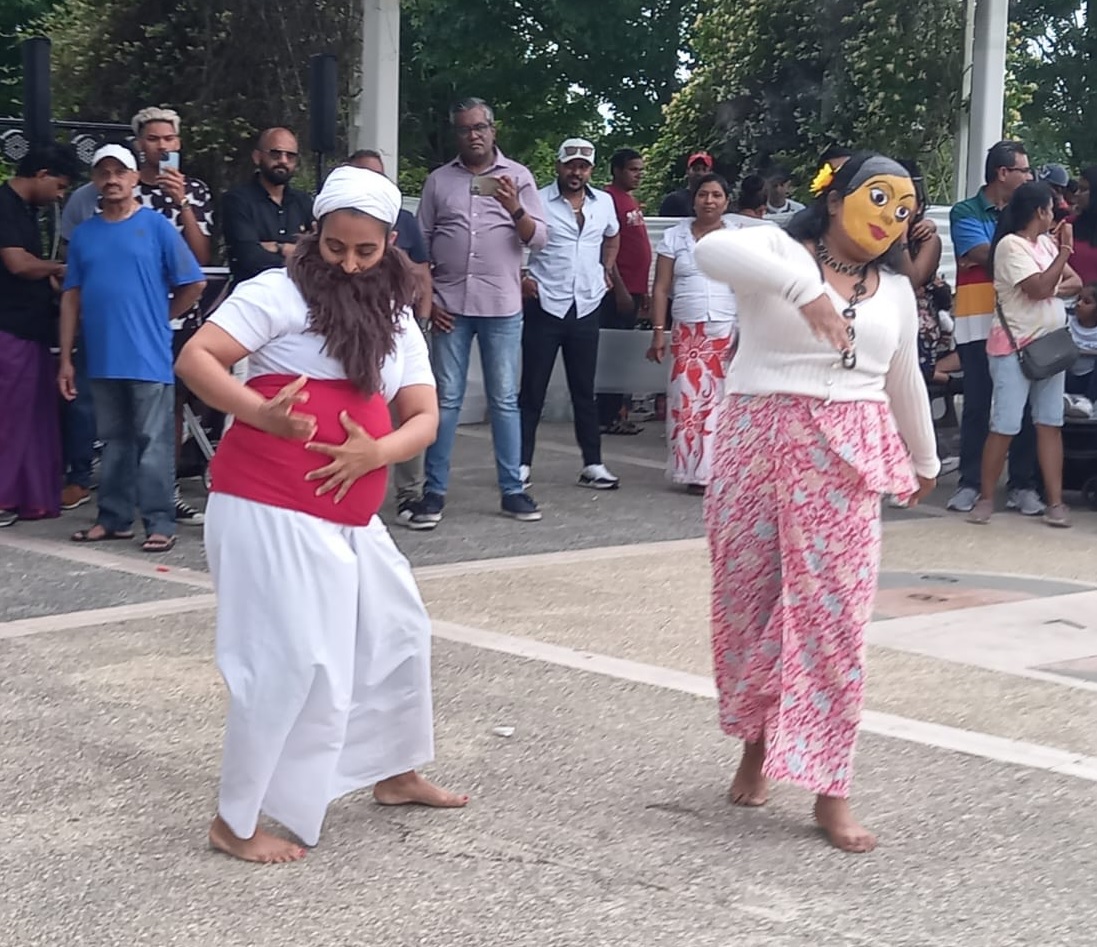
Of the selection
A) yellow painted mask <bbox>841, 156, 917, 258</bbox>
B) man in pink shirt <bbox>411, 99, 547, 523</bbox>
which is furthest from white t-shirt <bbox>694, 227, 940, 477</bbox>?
man in pink shirt <bbox>411, 99, 547, 523</bbox>

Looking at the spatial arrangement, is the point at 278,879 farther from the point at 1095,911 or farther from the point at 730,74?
the point at 730,74

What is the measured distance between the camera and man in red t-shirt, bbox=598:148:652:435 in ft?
42.6

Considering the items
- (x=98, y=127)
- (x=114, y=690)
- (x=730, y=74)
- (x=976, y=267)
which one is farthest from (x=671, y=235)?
(x=730, y=74)

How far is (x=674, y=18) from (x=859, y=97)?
1317 cm

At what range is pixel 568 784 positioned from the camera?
16.3ft

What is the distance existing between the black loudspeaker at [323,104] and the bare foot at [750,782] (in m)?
5.41

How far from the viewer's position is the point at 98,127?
10.4 m

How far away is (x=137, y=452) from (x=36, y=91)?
2708 millimetres

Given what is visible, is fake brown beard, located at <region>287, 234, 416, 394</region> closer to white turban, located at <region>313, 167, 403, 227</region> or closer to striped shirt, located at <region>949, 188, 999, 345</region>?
white turban, located at <region>313, 167, 403, 227</region>

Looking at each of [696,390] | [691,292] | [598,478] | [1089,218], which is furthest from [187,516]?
[1089,218]

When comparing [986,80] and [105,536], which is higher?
[986,80]

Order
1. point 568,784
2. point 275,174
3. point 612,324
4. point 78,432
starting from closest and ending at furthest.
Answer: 1. point 568,784
2. point 275,174
3. point 78,432
4. point 612,324

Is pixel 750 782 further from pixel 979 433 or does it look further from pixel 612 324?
pixel 612 324

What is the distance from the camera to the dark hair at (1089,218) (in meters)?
10.3
